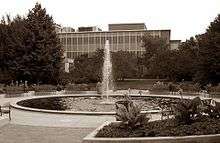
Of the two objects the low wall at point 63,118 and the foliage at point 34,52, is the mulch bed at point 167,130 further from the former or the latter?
the foliage at point 34,52

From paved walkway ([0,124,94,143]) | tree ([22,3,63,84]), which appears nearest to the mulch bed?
paved walkway ([0,124,94,143])

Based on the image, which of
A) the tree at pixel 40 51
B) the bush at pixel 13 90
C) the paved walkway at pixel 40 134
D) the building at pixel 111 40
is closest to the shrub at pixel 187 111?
the paved walkway at pixel 40 134

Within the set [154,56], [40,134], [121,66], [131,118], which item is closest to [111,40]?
[154,56]

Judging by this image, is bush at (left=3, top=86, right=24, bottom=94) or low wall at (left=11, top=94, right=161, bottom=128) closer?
low wall at (left=11, top=94, right=161, bottom=128)

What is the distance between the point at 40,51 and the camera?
4147 cm

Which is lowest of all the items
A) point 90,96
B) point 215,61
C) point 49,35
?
point 90,96

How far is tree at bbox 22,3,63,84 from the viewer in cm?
4147

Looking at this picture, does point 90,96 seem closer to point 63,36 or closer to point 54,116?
point 54,116

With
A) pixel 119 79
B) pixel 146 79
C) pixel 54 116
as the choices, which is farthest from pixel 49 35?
pixel 54 116

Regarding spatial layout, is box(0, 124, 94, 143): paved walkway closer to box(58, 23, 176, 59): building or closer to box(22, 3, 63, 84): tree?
box(22, 3, 63, 84): tree

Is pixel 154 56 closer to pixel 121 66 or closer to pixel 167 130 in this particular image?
pixel 121 66

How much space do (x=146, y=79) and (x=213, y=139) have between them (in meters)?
51.8

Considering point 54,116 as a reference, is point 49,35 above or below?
above

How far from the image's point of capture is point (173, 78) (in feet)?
164
